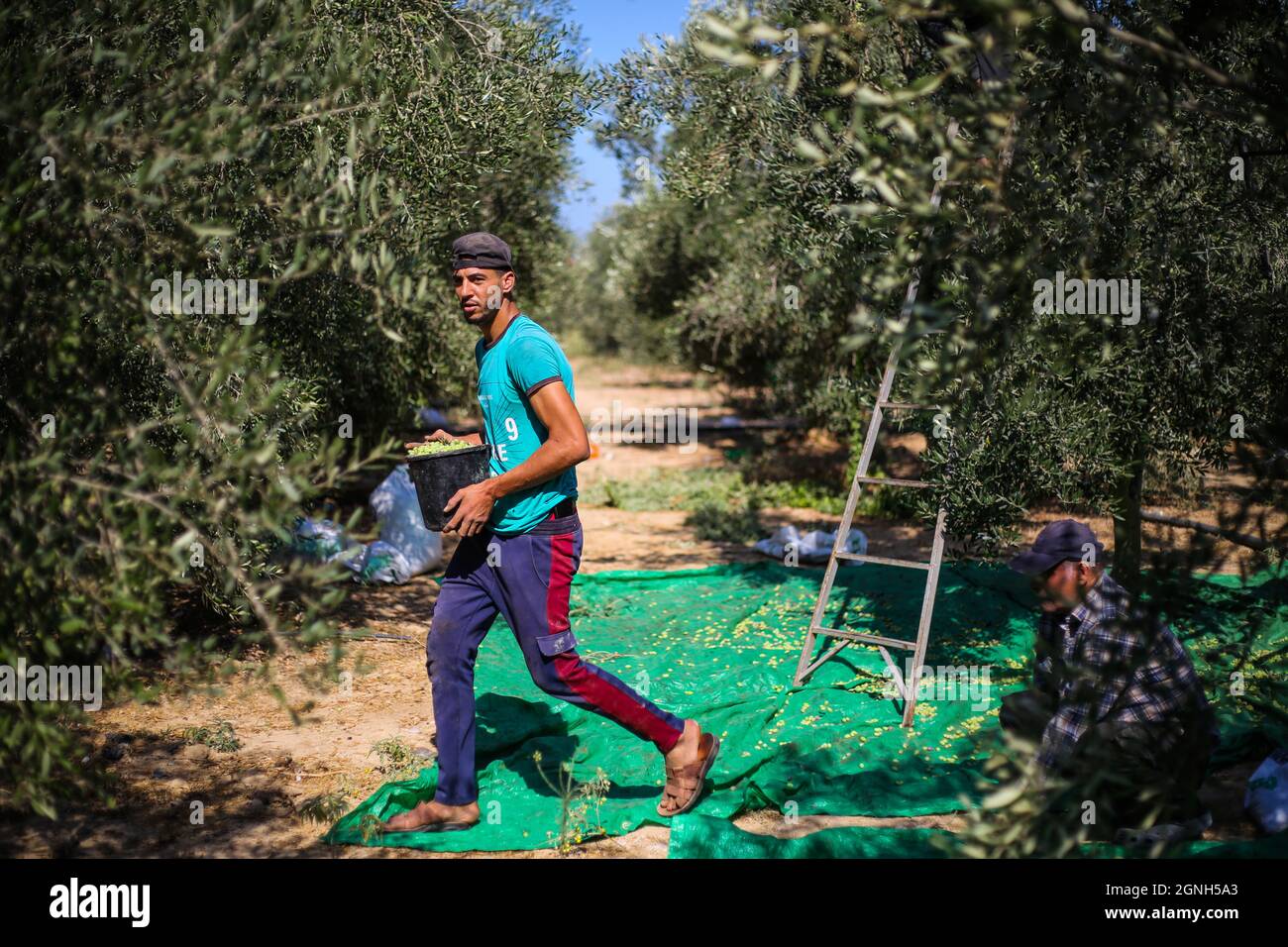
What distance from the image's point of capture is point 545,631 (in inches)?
181

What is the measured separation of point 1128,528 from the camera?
7.84m

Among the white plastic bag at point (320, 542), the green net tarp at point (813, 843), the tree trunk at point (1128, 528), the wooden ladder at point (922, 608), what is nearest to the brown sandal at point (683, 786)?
the green net tarp at point (813, 843)

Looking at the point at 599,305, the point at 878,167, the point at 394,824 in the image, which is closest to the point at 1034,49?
the point at 878,167

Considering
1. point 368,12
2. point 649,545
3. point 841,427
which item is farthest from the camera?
point 841,427

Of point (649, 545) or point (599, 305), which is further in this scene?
point (599, 305)

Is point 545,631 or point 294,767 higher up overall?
point 545,631

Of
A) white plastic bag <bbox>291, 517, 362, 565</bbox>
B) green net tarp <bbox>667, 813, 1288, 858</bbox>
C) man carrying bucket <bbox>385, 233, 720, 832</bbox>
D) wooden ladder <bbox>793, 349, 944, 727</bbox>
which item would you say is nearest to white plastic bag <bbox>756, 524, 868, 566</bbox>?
wooden ladder <bbox>793, 349, 944, 727</bbox>

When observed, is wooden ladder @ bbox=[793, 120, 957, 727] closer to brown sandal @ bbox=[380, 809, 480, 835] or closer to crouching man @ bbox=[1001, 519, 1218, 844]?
crouching man @ bbox=[1001, 519, 1218, 844]

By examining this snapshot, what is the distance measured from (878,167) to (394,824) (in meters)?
3.43

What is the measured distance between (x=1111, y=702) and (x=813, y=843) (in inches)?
53.7

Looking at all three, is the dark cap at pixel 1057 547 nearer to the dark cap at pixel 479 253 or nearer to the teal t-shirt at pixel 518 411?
the teal t-shirt at pixel 518 411

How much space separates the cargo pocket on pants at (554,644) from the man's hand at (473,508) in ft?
1.86
